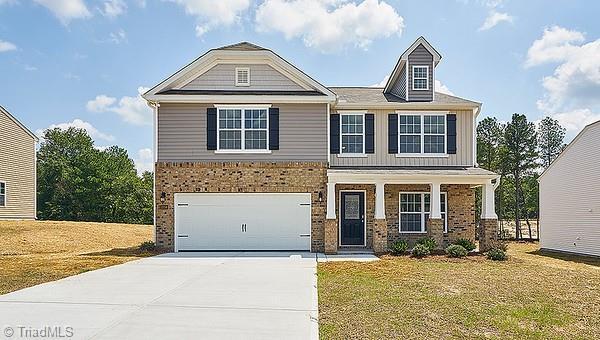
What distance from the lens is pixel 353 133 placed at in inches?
753

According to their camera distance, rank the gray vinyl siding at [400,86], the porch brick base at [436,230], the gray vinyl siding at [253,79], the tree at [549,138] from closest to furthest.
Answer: the porch brick base at [436,230] < the gray vinyl siding at [253,79] < the gray vinyl siding at [400,86] < the tree at [549,138]

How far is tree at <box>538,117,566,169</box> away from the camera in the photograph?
37.8m

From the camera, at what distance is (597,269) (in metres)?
14.7

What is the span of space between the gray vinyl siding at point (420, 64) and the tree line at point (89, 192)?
37621 millimetres

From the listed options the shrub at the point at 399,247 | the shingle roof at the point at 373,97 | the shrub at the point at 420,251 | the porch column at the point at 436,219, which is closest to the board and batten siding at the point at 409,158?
the shingle roof at the point at 373,97

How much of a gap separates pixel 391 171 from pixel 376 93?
483 cm

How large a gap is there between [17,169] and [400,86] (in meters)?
22.0

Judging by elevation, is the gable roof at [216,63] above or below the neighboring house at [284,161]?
above

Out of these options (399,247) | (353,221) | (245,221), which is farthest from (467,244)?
(245,221)

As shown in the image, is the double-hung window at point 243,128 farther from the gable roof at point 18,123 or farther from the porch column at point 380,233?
the gable roof at point 18,123

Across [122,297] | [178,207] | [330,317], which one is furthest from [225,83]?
[330,317]

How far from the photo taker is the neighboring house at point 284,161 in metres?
18.1

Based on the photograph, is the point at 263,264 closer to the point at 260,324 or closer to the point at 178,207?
the point at 178,207

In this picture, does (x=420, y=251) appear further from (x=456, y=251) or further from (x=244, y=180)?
(x=244, y=180)
